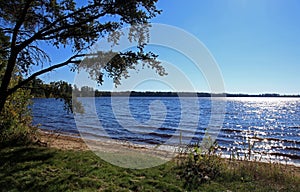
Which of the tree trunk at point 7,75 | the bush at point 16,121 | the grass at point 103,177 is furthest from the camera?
the bush at point 16,121

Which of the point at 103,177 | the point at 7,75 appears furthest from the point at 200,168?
the point at 7,75

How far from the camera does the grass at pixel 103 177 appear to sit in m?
5.86

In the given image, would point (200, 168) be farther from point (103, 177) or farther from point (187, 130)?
point (187, 130)

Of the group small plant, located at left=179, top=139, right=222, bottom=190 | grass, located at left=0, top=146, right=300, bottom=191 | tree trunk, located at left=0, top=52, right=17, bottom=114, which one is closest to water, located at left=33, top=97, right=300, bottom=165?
small plant, located at left=179, top=139, right=222, bottom=190

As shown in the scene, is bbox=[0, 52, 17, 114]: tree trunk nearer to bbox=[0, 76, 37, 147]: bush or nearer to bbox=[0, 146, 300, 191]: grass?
bbox=[0, 146, 300, 191]: grass

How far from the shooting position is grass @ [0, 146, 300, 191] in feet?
19.2

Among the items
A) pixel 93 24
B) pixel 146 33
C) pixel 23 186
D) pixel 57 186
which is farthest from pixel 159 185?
pixel 93 24

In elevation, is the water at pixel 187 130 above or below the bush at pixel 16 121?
below

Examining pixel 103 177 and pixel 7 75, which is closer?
pixel 103 177

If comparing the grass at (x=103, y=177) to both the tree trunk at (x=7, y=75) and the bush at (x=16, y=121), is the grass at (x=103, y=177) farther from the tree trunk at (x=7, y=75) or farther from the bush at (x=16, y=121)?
the tree trunk at (x=7, y=75)

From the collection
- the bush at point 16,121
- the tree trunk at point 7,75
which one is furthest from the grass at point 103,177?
the tree trunk at point 7,75

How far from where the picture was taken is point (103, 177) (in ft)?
21.4

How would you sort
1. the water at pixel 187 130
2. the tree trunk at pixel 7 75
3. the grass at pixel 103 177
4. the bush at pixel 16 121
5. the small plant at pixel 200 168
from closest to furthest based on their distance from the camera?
the grass at pixel 103 177 < the small plant at pixel 200 168 < the tree trunk at pixel 7 75 < the bush at pixel 16 121 < the water at pixel 187 130

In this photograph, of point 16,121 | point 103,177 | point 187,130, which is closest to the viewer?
point 103,177
